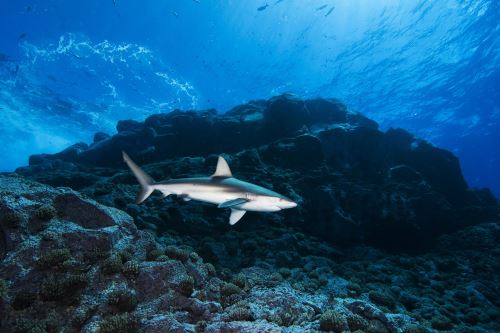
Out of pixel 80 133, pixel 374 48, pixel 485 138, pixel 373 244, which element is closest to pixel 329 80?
pixel 374 48

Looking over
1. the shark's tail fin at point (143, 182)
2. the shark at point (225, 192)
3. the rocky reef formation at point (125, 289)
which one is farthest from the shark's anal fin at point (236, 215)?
the shark's tail fin at point (143, 182)

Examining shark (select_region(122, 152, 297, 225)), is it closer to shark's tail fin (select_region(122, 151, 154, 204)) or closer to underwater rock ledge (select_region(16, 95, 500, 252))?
shark's tail fin (select_region(122, 151, 154, 204))

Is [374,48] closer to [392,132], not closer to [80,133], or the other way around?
[392,132]

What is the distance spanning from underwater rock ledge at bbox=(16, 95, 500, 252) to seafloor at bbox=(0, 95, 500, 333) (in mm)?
120

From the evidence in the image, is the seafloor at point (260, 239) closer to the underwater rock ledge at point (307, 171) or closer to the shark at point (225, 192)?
the underwater rock ledge at point (307, 171)

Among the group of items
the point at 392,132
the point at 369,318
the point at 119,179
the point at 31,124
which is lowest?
the point at 369,318

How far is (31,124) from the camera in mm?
51250

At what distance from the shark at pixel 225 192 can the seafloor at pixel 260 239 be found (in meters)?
1.57

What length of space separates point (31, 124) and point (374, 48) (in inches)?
2366

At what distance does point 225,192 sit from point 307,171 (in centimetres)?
1395

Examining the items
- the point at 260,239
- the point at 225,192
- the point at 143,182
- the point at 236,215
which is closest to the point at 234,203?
the point at 225,192

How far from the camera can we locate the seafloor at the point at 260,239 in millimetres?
5051

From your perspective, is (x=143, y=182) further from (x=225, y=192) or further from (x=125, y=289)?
(x=125, y=289)

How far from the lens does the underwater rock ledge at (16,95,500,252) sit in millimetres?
16531
